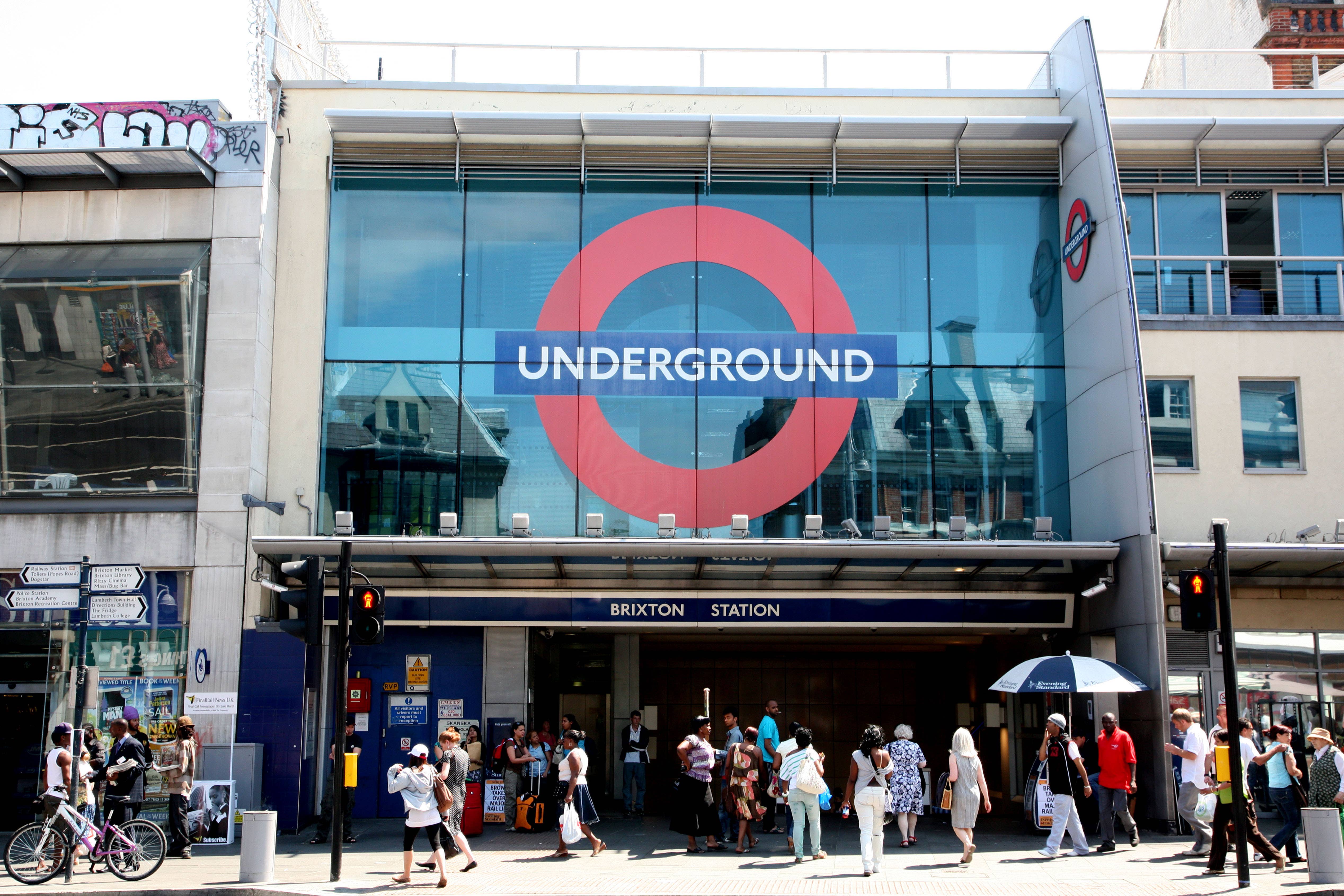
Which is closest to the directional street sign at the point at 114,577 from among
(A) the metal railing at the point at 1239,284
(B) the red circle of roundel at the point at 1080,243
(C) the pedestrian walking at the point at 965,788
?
(C) the pedestrian walking at the point at 965,788

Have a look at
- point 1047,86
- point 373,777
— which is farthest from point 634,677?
point 1047,86

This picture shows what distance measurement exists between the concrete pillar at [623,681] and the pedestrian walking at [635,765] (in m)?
2.80

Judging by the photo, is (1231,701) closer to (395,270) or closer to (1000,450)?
(1000,450)

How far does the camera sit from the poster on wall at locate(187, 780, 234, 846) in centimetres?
1591

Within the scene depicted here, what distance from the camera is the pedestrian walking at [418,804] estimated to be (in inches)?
502

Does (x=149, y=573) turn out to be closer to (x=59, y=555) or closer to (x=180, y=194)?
(x=59, y=555)

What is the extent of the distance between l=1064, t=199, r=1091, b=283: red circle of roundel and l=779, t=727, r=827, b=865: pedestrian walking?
8648 mm

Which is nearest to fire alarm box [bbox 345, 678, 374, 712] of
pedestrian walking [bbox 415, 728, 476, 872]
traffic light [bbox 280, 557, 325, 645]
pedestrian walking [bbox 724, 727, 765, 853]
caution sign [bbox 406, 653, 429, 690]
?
caution sign [bbox 406, 653, 429, 690]

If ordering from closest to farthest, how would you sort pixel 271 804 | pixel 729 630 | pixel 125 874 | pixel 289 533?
pixel 125 874 → pixel 271 804 → pixel 289 533 → pixel 729 630

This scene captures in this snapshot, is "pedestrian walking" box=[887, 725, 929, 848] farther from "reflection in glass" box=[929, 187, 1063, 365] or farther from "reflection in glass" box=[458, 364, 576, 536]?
"reflection in glass" box=[929, 187, 1063, 365]

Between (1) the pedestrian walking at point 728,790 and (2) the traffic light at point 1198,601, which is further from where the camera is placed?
(1) the pedestrian walking at point 728,790

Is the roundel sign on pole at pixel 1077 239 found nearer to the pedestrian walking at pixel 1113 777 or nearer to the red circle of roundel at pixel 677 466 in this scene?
the red circle of roundel at pixel 677 466

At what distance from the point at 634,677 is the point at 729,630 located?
6.78 feet

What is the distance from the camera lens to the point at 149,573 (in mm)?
17781
